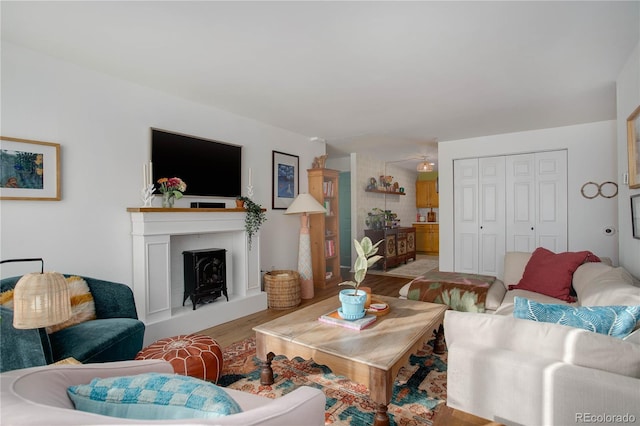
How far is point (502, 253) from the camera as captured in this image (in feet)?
17.1

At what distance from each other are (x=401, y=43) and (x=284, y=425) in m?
2.38

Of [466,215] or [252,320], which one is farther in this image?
[466,215]

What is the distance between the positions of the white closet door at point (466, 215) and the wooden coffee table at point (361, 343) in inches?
130

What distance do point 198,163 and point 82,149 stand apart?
1093 mm

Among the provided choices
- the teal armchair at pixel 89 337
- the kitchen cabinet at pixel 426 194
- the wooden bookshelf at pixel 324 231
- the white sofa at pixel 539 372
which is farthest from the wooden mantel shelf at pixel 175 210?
the kitchen cabinet at pixel 426 194

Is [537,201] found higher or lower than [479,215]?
higher

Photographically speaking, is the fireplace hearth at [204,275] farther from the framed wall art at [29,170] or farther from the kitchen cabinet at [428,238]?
the kitchen cabinet at [428,238]

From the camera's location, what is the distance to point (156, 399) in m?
0.73

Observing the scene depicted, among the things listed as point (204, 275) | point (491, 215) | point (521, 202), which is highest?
point (521, 202)

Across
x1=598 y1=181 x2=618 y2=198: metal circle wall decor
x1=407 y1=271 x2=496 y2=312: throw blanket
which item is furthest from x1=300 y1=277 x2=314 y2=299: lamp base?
x1=598 y1=181 x2=618 y2=198: metal circle wall decor

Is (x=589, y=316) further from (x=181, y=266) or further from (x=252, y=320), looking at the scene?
(x=181, y=266)

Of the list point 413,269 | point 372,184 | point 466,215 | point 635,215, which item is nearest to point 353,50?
point 635,215

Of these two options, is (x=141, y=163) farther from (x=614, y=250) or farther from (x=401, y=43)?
(x=614, y=250)

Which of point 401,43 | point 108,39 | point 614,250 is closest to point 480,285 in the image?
point 401,43
